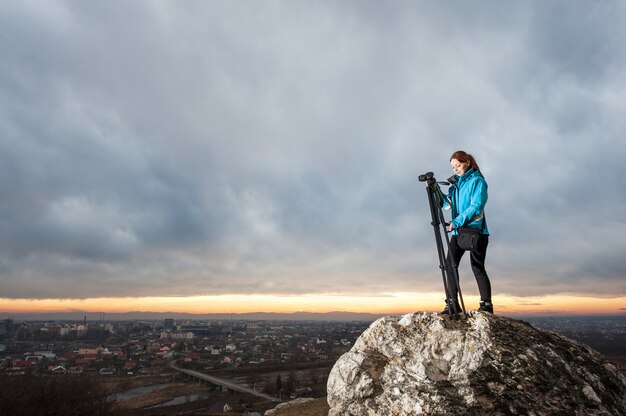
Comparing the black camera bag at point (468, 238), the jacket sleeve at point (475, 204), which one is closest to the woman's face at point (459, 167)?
the jacket sleeve at point (475, 204)

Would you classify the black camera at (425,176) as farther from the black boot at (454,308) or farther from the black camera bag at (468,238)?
the black boot at (454,308)

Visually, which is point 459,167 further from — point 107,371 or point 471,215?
point 107,371

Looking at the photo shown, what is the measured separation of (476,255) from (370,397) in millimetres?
3294

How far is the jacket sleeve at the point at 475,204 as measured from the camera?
705 centimetres

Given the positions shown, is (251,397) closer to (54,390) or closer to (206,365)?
(54,390)

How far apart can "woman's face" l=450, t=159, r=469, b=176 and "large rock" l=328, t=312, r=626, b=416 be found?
276 cm

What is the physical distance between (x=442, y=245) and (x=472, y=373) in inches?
97.4

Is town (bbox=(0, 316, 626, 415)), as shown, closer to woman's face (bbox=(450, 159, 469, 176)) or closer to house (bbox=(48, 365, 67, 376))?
house (bbox=(48, 365, 67, 376))

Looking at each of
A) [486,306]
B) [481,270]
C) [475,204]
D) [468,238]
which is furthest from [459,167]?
[486,306]

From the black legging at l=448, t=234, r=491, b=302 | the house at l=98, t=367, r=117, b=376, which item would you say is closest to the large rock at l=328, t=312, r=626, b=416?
the black legging at l=448, t=234, r=491, b=302

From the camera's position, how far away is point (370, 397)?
6.29 meters

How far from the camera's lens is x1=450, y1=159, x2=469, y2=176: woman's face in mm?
7464

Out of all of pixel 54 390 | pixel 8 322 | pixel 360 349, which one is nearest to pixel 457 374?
pixel 360 349

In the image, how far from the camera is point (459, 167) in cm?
751
